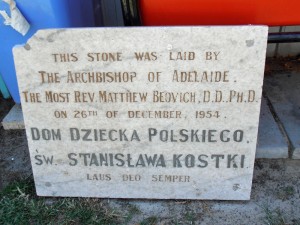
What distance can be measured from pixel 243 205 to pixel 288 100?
96cm

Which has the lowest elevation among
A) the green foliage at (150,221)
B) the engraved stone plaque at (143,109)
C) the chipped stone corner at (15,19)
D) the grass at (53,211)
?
the green foliage at (150,221)

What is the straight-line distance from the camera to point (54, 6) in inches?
73.6

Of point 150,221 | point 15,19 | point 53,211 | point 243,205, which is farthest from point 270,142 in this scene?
point 15,19

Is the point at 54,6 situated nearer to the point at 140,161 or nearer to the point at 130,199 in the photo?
the point at 140,161

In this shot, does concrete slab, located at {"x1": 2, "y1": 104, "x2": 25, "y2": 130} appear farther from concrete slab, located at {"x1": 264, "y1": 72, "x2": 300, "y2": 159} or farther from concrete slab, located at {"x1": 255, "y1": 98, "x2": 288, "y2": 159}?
concrete slab, located at {"x1": 264, "y1": 72, "x2": 300, "y2": 159}

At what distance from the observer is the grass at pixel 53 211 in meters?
1.85

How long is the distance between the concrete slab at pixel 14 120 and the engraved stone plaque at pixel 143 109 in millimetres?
659

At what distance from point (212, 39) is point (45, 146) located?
0.89m

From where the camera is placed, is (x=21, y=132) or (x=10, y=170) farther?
(x=21, y=132)

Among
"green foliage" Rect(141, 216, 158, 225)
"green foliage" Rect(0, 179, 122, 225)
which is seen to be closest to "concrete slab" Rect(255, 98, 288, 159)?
"green foliage" Rect(141, 216, 158, 225)

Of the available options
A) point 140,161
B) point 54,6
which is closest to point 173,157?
point 140,161

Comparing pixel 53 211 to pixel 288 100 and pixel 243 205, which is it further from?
pixel 288 100

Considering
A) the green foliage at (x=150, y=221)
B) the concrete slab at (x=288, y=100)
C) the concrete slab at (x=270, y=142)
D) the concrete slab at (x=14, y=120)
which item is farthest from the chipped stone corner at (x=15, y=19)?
the concrete slab at (x=288, y=100)

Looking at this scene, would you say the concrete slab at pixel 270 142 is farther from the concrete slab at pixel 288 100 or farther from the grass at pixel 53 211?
the grass at pixel 53 211
